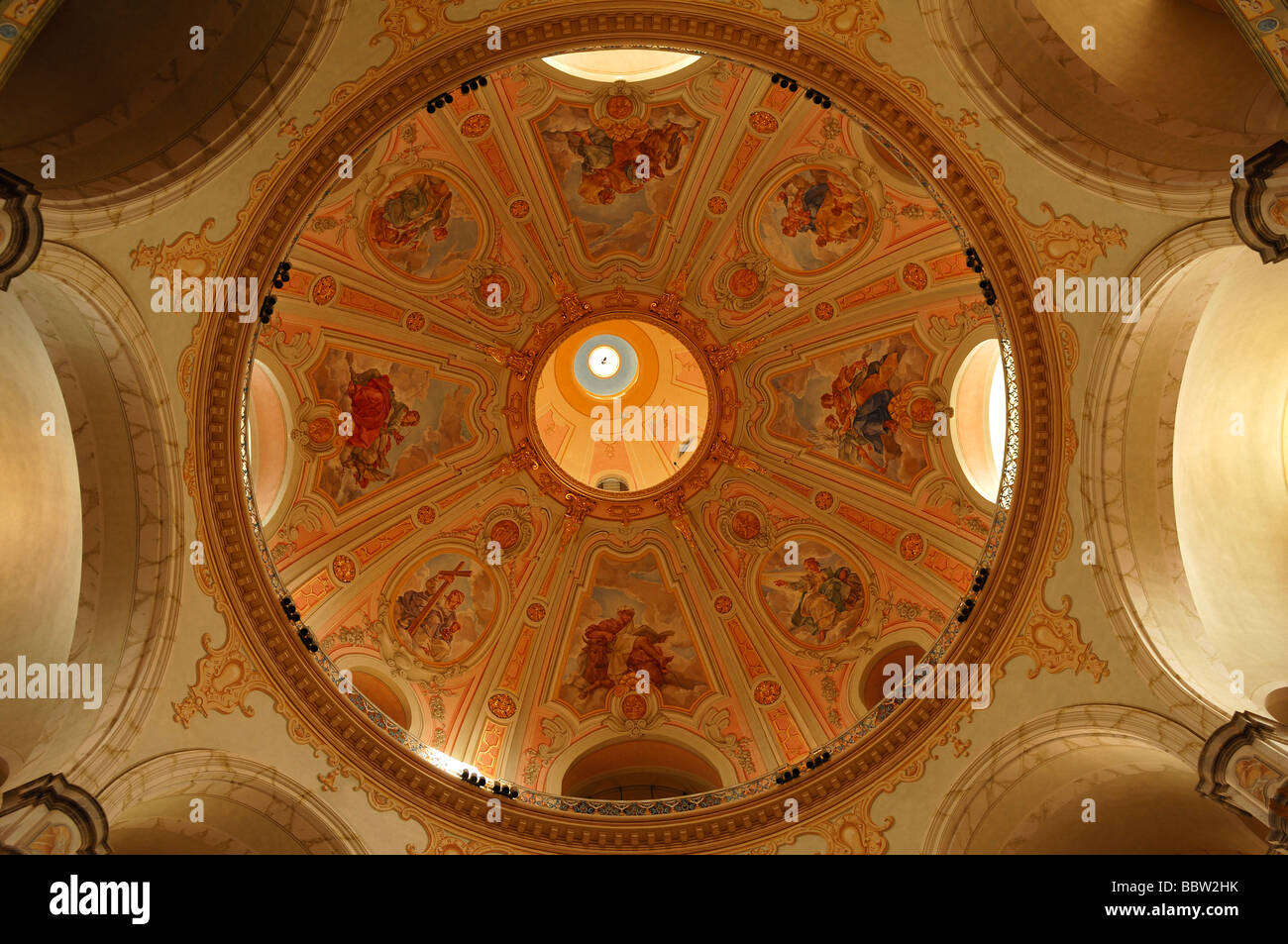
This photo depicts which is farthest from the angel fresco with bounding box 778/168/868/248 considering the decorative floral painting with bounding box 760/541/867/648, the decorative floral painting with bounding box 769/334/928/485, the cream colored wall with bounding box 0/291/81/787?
the cream colored wall with bounding box 0/291/81/787

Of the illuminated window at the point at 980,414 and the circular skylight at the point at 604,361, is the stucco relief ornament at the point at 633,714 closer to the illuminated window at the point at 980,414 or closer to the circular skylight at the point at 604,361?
the illuminated window at the point at 980,414

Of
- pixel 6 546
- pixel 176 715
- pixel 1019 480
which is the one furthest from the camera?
pixel 1019 480

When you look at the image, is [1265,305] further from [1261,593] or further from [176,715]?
[176,715]

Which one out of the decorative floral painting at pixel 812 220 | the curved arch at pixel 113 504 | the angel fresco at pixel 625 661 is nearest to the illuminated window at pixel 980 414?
the decorative floral painting at pixel 812 220

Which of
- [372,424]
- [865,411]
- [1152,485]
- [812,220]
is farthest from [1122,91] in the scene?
[372,424]

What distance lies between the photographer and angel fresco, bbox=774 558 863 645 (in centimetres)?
1766

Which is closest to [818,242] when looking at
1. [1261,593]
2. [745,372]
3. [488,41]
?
[745,372]

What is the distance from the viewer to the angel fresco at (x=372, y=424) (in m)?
17.8

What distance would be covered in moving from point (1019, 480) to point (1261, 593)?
2948 millimetres

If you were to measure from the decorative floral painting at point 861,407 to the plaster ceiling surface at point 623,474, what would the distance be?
44mm

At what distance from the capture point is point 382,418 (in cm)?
1827

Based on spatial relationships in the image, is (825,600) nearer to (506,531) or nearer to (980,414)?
(980,414)

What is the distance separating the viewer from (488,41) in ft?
38.5

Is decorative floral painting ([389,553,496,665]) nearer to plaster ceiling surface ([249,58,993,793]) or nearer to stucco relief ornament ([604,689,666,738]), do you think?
plaster ceiling surface ([249,58,993,793])
